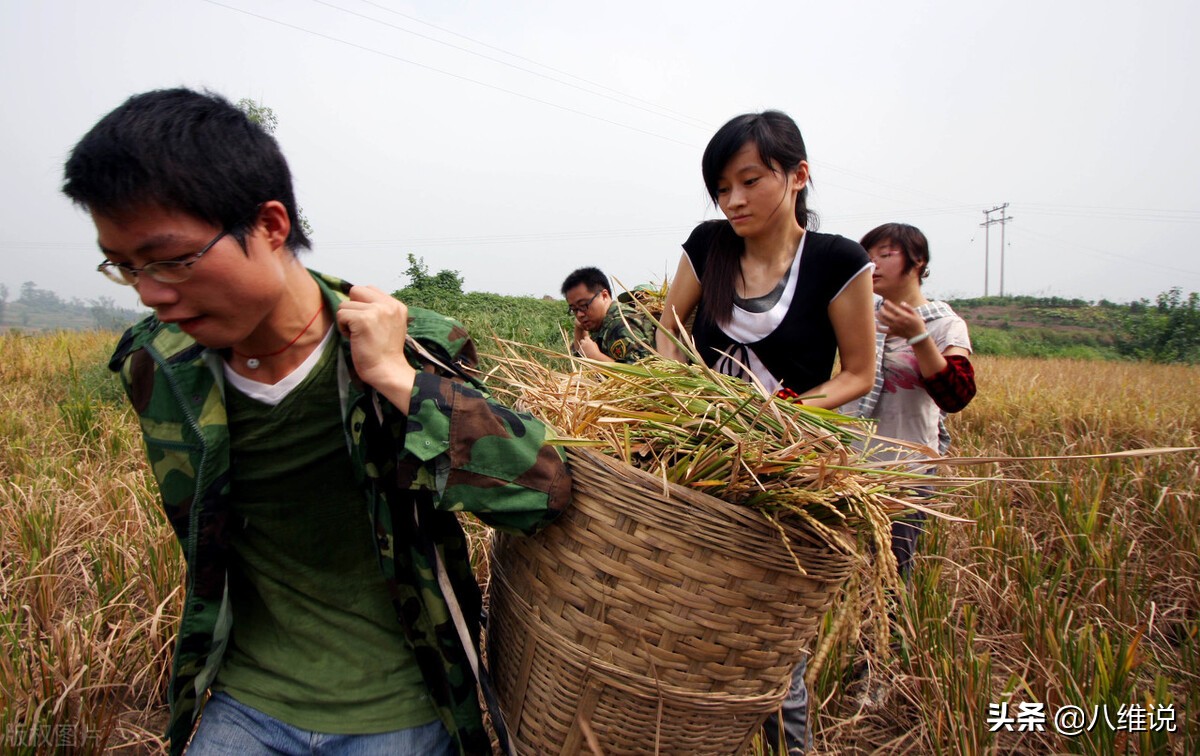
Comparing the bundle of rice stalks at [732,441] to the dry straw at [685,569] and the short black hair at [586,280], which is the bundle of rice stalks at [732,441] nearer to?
the dry straw at [685,569]

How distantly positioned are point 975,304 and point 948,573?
42.9 meters

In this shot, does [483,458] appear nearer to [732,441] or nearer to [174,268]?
[732,441]

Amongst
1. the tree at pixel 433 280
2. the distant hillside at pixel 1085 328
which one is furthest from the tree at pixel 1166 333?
the tree at pixel 433 280

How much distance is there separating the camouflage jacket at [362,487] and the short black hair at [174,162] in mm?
236

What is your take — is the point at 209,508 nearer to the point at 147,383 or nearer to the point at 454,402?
the point at 147,383

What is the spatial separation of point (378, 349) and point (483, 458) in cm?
23

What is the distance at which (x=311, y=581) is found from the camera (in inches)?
51.0

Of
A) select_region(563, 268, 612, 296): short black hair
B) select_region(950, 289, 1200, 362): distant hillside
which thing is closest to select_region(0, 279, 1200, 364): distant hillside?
select_region(950, 289, 1200, 362): distant hillside

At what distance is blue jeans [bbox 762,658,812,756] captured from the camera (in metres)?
1.57

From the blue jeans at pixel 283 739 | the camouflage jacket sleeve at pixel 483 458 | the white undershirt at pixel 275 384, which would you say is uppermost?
the white undershirt at pixel 275 384

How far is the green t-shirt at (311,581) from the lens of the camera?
4.04ft

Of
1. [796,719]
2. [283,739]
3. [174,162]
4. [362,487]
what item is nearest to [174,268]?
[174,162]

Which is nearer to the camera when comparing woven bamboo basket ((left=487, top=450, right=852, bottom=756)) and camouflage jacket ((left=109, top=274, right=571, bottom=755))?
woven bamboo basket ((left=487, top=450, right=852, bottom=756))

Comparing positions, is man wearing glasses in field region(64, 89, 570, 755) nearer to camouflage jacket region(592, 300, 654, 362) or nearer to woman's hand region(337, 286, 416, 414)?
woman's hand region(337, 286, 416, 414)
